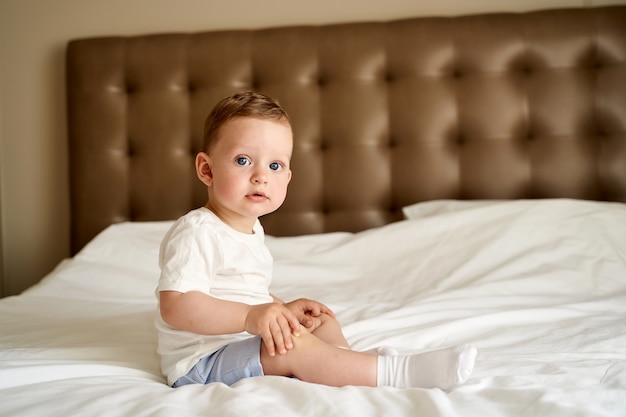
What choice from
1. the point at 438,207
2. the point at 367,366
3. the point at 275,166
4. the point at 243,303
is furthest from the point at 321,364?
the point at 438,207

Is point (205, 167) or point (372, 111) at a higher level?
point (372, 111)

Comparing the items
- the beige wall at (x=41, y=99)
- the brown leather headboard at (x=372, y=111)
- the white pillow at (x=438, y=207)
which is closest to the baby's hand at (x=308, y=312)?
the white pillow at (x=438, y=207)

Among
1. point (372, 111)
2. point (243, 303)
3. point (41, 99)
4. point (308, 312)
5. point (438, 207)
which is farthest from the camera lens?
point (41, 99)

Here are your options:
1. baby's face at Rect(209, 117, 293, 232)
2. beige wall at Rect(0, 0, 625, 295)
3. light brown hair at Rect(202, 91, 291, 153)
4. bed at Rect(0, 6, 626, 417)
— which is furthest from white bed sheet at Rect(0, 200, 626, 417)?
beige wall at Rect(0, 0, 625, 295)

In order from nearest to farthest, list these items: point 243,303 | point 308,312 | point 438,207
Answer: point 243,303 < point 308,312 < point 438,207

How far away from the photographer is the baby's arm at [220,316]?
92cm

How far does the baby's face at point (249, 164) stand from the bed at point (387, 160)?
457mm

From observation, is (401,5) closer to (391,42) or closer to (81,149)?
(391,42)

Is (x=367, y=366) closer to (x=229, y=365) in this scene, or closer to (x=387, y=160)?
(x=229, y=365)

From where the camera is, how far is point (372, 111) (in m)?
2.13

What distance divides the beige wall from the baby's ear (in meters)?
1.38

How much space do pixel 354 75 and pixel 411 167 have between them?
0.40m

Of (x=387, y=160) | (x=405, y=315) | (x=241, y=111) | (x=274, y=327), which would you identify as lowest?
(x=405, y=315)

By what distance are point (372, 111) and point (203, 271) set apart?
130 centimetres
